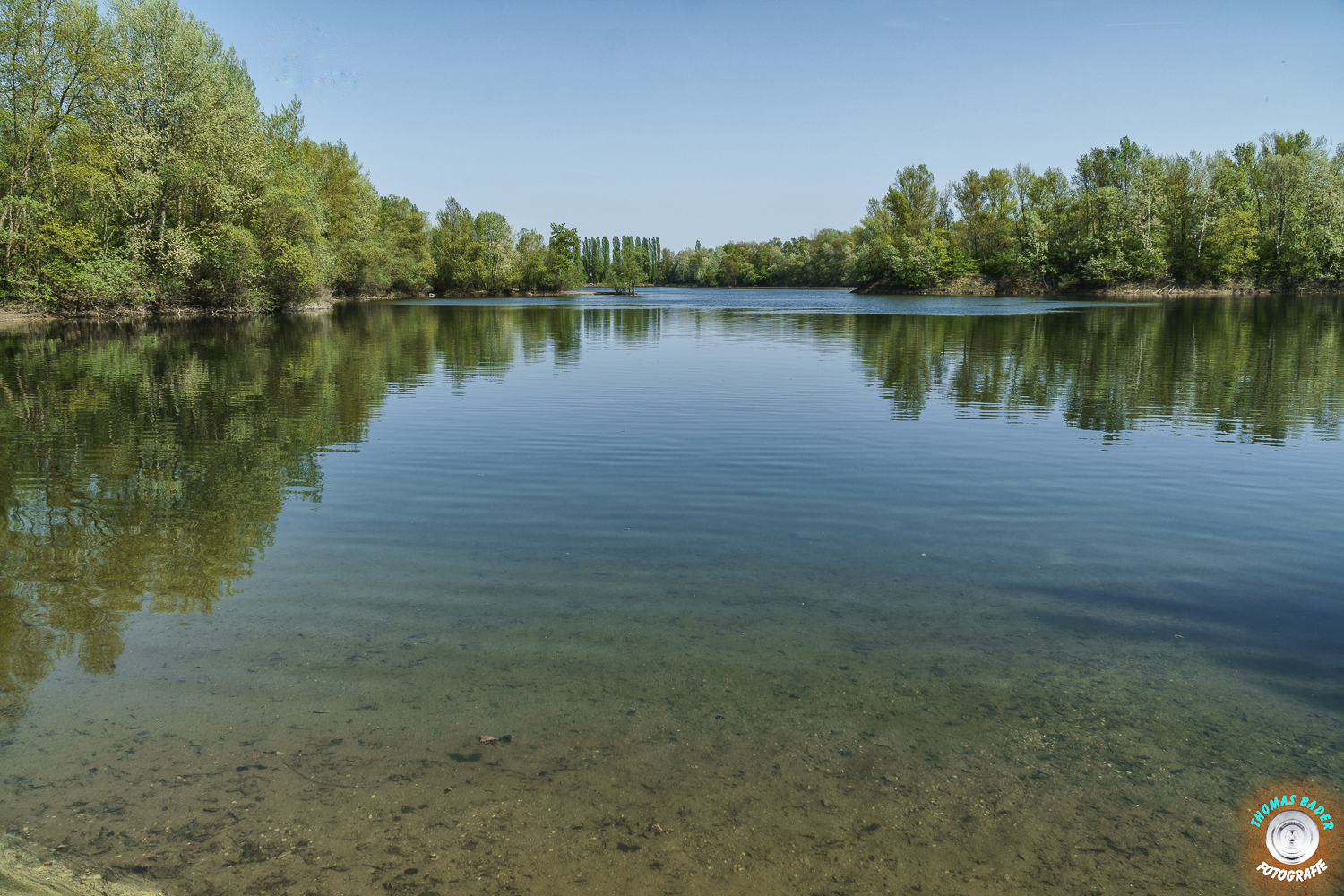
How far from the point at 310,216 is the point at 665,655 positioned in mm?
63308

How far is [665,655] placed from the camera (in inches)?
229

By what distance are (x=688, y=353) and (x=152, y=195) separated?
3822 centimetres

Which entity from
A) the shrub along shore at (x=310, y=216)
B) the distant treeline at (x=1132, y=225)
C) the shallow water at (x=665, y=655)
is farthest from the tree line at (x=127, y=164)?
the distant treeline at (x=1132, y=225)

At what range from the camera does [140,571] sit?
25.0ft

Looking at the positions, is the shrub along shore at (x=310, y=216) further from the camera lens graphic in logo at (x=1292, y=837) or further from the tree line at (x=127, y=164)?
the camera lens graphic in logo at (x=1292, y=837)

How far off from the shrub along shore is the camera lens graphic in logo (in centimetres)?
5659

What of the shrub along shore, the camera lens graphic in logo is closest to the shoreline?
the shrub along shore

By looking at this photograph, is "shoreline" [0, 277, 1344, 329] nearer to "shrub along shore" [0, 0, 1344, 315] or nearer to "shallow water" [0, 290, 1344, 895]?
"shrub along shore" [0, 0, 1344, 315]

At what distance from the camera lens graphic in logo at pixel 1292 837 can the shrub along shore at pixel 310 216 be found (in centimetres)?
5659

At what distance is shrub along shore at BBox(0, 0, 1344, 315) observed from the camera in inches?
1756

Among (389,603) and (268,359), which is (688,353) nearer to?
(268,359)

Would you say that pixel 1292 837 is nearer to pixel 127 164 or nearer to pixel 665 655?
pixel 665 655

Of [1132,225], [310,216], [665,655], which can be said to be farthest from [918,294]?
[665,655]

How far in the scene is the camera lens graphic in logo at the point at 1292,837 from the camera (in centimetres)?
394
